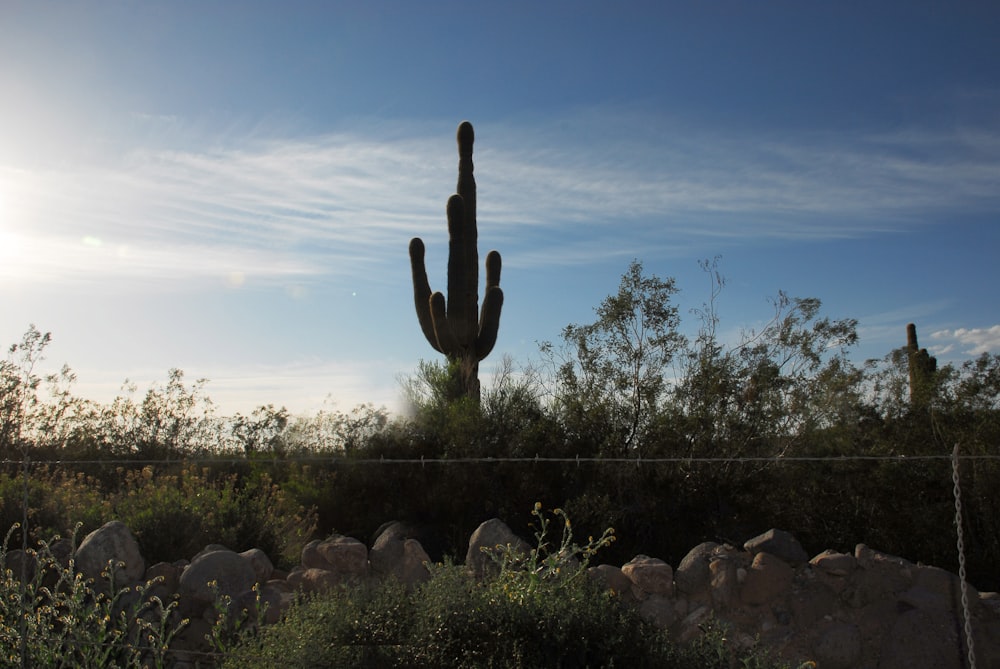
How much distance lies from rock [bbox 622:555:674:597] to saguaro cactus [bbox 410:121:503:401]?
25.2 feet

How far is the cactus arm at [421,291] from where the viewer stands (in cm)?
1490

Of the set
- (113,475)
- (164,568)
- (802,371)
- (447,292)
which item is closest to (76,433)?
(113,475)

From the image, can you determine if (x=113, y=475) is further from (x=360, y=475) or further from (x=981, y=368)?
(x=981, y=368)

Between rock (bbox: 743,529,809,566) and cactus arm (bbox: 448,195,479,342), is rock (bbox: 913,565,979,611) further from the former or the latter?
cactus arm (bbox: 448,195,479,342)

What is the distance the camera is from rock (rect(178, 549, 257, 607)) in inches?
247

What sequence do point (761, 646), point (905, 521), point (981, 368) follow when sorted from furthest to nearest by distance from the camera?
point (981, 368), point (905, 521), point (761, 646)

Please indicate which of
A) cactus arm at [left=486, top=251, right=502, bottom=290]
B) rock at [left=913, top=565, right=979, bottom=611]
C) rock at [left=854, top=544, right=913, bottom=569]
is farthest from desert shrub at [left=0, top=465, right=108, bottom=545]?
cactus arm at [left=486, top=251, right=502, bottom=290]

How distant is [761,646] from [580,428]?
372 cm

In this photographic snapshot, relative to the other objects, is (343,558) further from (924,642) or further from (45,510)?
(924,642)

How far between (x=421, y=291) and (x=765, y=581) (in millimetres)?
10150

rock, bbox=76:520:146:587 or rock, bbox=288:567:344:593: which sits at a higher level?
rock, bbox=76:520:146:587

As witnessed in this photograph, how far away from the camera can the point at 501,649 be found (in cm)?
385

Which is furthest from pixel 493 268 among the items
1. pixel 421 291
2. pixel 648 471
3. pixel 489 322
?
pixel 648 471

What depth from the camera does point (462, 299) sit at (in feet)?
47.2
